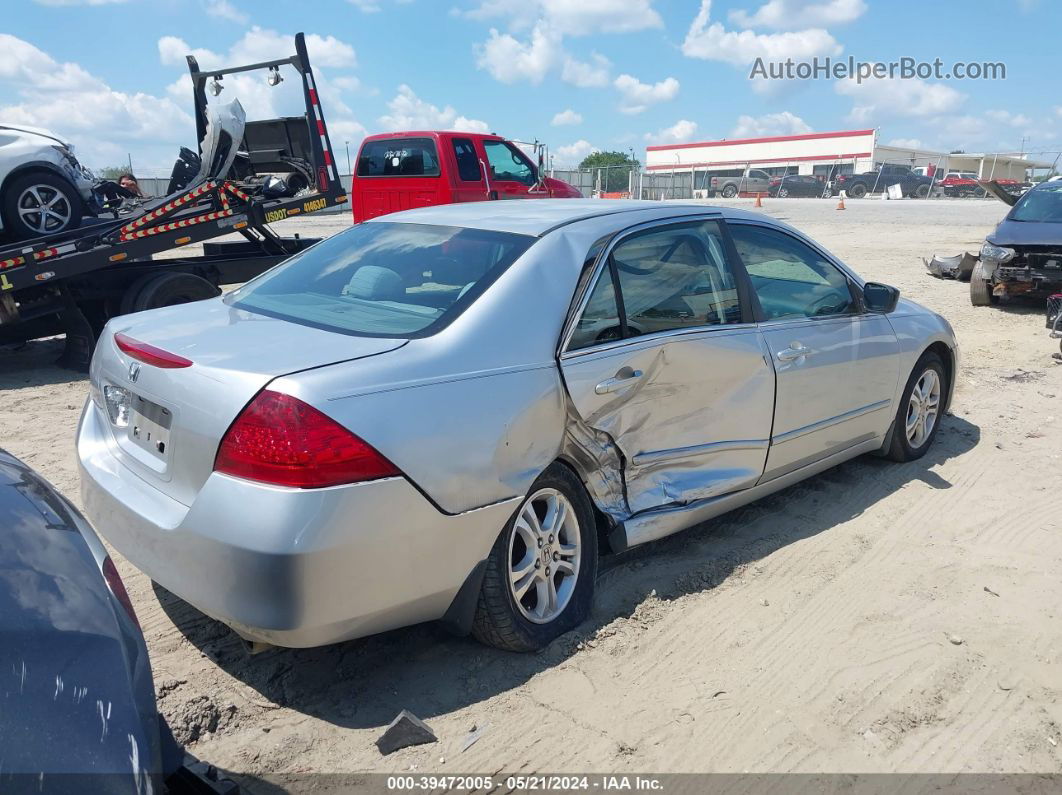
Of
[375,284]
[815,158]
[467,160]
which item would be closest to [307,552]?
[375,284]

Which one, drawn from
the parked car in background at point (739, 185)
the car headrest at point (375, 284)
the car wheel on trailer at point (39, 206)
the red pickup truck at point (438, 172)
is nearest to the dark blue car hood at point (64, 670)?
the car headrest at point (375, 284)

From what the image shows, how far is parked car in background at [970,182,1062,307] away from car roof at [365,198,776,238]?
24.8 feet

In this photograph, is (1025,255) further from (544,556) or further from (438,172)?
(544,556)

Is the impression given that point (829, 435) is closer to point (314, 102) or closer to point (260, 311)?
point (260, 311)

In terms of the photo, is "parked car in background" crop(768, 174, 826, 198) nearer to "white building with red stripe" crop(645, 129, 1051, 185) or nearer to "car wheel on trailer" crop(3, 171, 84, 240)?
"white building with red stripe" crop(645, 129, 1051, 185)

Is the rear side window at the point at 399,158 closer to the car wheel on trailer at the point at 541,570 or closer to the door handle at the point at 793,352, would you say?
the door handle at the point at 793,352

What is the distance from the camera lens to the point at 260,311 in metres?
3.28

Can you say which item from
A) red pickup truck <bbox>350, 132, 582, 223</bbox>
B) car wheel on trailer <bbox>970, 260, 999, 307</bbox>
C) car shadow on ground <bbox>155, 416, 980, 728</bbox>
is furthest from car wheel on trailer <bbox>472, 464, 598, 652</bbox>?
red pickup truck <bbox>350, 132, 582, 223</bbox>

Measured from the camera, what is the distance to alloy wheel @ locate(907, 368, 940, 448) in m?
5.15

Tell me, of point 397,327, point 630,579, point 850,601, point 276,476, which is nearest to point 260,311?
Answer: point 397,327

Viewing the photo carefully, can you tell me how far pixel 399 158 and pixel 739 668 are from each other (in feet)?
36.8

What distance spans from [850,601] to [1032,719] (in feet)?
2.74

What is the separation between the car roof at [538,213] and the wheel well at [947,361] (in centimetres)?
182

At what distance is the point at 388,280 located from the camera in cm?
339
